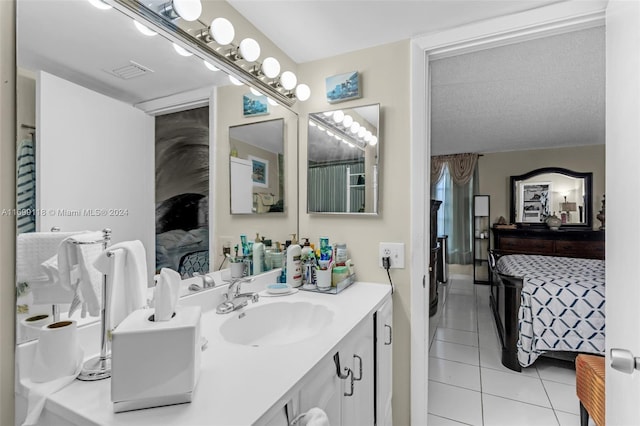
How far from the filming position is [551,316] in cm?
237

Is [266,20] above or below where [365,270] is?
above

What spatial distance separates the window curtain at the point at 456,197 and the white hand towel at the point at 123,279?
5342 millimetres

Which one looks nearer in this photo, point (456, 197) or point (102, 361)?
point (102, 361)

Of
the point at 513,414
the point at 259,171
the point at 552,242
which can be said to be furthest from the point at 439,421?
the point at 552,242

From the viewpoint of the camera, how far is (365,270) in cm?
171

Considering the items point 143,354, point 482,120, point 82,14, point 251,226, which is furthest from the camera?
point 482,120

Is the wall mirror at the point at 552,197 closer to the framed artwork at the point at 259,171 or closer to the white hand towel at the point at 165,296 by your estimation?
the framed artwork at the point at 259,171

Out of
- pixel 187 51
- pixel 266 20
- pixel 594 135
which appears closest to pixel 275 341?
pixel 187 51

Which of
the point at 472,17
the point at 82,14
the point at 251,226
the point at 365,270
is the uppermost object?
the point at 472,17

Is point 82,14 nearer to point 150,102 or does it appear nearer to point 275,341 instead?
point 150,102

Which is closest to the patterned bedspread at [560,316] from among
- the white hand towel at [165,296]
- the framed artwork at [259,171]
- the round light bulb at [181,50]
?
the framed artwork at [259,171]

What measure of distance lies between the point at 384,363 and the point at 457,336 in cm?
203

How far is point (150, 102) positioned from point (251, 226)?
0.75 meters

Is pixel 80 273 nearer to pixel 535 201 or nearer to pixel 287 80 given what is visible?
pixel 287 80
